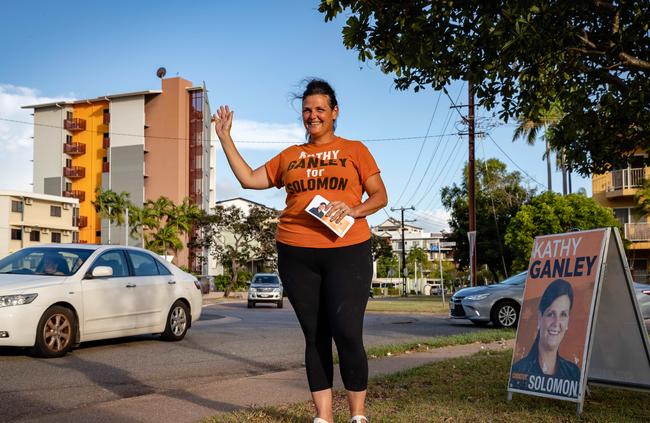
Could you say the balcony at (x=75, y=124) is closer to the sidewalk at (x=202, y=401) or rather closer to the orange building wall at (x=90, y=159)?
the orange building wall at (x=90, y=159)

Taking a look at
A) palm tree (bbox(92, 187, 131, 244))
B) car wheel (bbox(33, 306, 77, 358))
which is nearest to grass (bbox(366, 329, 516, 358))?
car wheel (bbox(33, 306, 77, 358))

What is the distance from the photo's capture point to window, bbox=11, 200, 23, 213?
228ft

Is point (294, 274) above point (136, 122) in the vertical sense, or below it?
below

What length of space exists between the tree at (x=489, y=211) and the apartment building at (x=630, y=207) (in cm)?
952

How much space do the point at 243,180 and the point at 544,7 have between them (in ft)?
11.6

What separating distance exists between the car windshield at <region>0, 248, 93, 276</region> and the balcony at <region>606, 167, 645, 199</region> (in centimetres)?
4009

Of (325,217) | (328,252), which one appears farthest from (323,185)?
(328,252)

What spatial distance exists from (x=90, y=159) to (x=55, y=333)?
76094mm

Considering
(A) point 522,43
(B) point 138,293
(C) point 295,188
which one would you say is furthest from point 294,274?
(B) point 138,293

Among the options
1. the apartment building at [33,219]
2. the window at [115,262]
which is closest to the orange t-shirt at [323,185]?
the window at [115,262]

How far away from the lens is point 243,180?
15.3 ft

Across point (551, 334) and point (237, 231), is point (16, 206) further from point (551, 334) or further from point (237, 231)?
point (551, 334)

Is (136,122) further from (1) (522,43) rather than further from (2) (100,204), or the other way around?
(1) (522,43)

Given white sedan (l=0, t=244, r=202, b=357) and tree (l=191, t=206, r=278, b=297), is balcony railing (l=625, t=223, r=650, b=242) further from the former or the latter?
white sedan (l=0, t=244, r=202, b=357)
